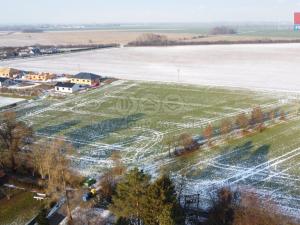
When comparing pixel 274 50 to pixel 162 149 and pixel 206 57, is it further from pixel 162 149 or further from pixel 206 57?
pixel 162 149

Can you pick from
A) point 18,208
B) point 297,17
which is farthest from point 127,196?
point 297,17

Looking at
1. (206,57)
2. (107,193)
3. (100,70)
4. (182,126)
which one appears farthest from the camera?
(206,57)

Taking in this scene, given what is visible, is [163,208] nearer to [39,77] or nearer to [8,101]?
[8,101]

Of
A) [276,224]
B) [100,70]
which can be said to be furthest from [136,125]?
[100,70]

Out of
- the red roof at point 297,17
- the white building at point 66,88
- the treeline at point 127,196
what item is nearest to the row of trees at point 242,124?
the treeline at point 127,196

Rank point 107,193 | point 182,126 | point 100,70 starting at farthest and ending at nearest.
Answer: point 100,70 → point 182,126 → point 107,193

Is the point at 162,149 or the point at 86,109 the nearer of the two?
the point at 162,149

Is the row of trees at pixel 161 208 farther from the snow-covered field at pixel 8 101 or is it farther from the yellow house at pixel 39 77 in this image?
the yellow house at pixel 39 77
